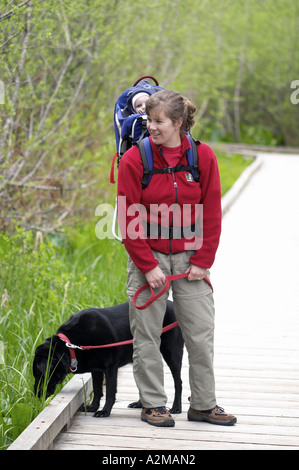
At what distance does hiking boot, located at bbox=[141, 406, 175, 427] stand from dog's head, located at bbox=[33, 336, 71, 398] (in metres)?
0.48

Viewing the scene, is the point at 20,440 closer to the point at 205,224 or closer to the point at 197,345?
the point at 197,345

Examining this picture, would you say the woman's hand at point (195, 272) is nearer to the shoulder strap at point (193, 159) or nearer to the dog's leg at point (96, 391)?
the shoulder strap at point (193, 159)

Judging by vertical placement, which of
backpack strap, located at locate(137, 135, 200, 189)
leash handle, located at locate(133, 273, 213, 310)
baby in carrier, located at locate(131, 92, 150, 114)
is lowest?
leash handle, located at locate(133, 273, 213, 310)

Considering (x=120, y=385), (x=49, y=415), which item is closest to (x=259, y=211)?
(x=120, y=385)

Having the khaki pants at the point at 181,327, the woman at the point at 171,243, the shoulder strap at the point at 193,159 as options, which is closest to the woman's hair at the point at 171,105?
the woman at the point at 171,243

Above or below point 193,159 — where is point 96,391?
below

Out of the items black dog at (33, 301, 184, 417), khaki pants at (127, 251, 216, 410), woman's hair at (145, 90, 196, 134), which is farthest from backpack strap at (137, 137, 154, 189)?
black dog at (33, 301, 184, 417)

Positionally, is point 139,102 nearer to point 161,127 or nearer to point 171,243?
point 161,127

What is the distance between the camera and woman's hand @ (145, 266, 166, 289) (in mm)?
3834

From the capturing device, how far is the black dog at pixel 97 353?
404 cm

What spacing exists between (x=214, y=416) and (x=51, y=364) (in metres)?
0.90

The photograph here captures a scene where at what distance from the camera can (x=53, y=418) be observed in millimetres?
3740

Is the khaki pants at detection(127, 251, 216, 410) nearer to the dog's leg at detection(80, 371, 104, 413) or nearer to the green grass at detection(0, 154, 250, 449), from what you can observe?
the dog's leg at detection(80, 371, 104, 413)

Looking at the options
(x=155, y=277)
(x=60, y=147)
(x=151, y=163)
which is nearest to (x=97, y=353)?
(x=155, y=277)
